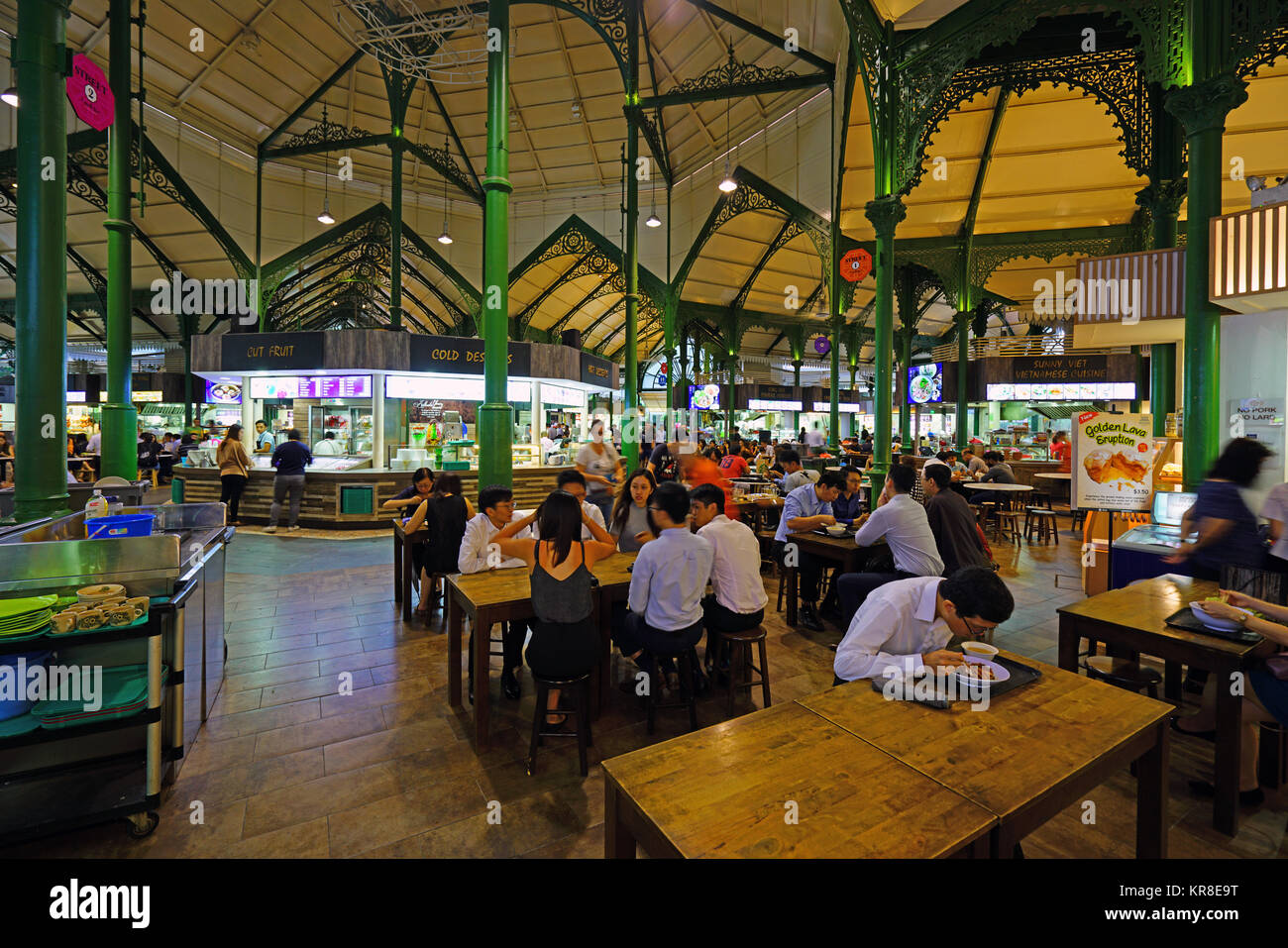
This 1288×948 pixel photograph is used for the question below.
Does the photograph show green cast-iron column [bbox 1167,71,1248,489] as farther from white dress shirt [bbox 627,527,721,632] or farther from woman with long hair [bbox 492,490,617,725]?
woman with long hair [bbox 492,490,617,725]

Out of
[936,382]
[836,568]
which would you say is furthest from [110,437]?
[936,382]

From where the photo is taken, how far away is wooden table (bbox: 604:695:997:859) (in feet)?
4.10

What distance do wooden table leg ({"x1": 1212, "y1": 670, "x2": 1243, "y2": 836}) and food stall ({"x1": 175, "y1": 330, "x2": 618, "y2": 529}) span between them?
8.86 metres

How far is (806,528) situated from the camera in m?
5.20

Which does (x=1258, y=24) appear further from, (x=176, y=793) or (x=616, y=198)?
(x=616, y=198)

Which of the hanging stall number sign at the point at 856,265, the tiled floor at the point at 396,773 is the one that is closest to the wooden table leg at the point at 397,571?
the tiled floor at the point at 396,773

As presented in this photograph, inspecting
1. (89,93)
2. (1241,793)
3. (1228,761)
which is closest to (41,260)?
(89,93)

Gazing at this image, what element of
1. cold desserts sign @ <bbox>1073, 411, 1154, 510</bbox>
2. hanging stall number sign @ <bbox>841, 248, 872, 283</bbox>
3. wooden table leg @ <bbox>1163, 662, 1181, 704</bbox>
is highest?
hanging stall number sign @ <bbox>841, 248, 872, 283</bbox>

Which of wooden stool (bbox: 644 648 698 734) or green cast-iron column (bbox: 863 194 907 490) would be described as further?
green cast-iron column (bbox: 863 194 907 490)

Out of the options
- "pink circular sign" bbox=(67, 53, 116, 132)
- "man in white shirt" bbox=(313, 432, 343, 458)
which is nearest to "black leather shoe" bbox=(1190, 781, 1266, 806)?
"pink circular sign" bbox=(67, 53, 116, 132)

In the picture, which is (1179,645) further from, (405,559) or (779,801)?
(405,559)

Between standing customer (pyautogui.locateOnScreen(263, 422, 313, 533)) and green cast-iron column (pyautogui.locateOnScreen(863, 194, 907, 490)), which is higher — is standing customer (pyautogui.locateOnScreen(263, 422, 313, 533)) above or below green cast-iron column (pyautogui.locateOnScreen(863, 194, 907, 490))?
below

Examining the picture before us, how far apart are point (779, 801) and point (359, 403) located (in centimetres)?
1214
